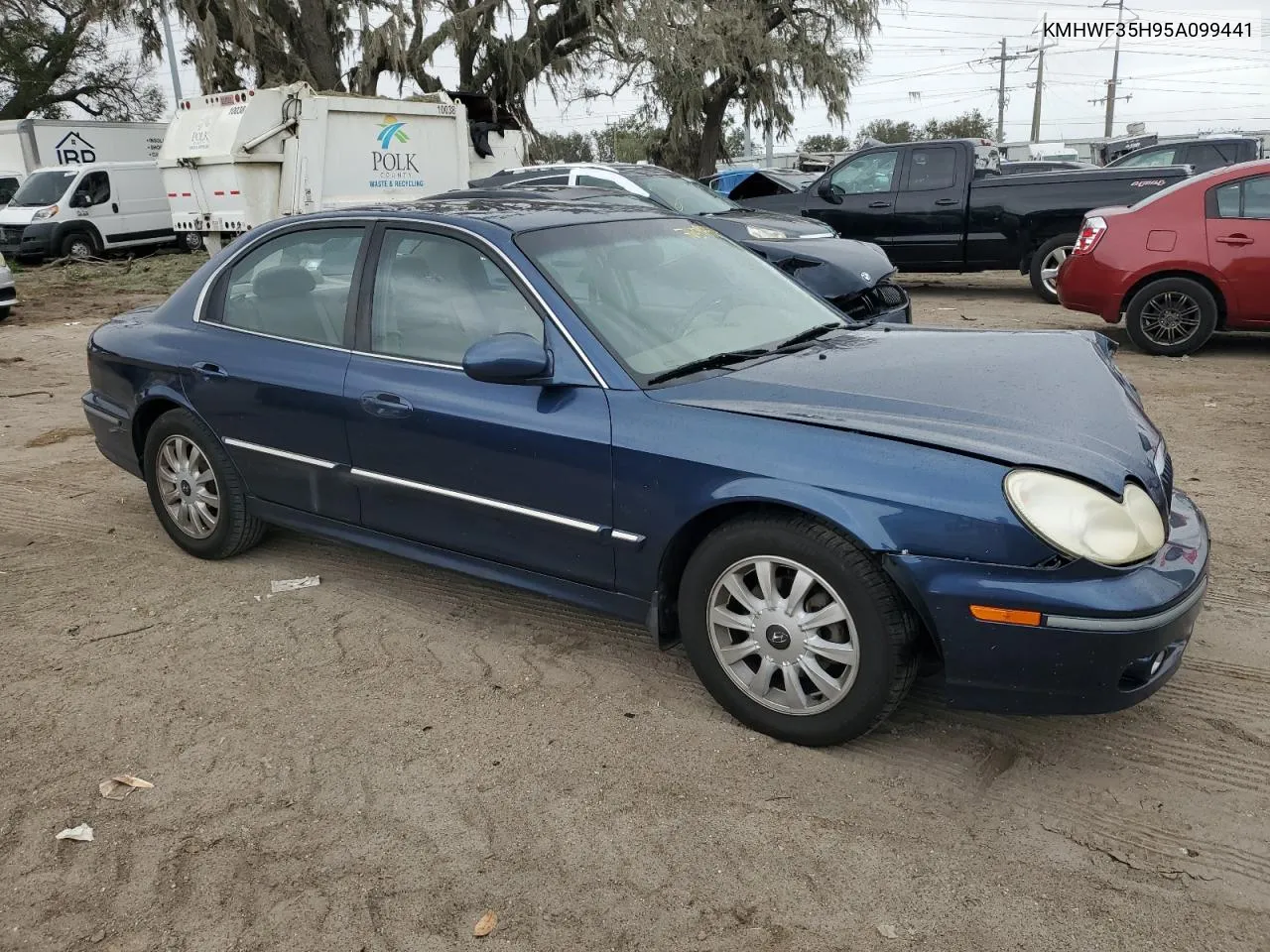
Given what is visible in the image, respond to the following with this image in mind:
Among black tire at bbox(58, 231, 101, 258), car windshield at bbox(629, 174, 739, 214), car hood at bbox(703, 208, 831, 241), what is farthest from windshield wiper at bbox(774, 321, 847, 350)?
black tire at bbox(58, 231, 101, 258)

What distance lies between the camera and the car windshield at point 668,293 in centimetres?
350

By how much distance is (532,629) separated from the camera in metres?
4.02

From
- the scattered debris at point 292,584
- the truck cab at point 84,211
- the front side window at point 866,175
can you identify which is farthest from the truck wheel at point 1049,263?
the truck cab at point 84,211

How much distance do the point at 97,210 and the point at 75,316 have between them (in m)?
8.23

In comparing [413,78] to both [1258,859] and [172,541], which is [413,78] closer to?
[172,541]

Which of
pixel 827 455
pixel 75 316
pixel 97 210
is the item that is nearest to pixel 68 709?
pixel 827 455

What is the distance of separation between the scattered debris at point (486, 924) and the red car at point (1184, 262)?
25.1 feet

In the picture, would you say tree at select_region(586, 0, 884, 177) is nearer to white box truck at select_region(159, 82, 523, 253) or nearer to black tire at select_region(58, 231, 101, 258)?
white box truck at select_region(159, 82, 523, 253)

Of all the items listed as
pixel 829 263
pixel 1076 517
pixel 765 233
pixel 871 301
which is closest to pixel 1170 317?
pixel 871 301

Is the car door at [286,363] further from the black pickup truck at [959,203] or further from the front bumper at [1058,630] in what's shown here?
the black pickup truck at [959,203]

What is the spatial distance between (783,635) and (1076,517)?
0.86 metres

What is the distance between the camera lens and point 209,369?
4.41 m

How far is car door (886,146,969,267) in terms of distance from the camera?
12023mm

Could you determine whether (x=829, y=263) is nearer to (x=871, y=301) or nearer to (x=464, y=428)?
(x=871, y=301)
